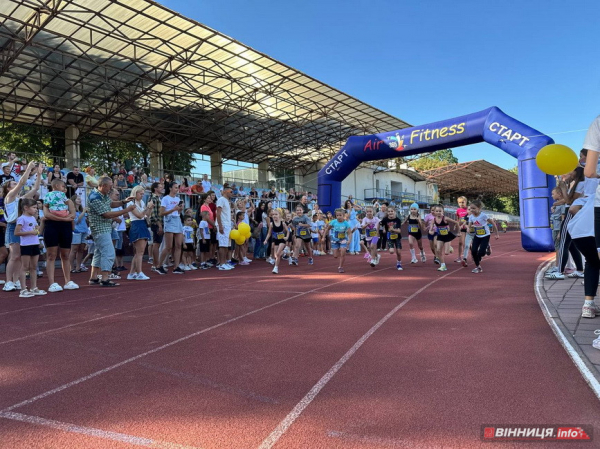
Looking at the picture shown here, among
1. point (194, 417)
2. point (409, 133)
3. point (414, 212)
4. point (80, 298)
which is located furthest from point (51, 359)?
point (409, 133)

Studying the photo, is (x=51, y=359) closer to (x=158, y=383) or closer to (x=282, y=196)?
(x=158, y=383)

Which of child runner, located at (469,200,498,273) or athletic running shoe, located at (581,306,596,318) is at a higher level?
child runner, located at (469,200,498,273)

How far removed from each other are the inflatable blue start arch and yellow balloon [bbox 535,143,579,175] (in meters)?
10.7

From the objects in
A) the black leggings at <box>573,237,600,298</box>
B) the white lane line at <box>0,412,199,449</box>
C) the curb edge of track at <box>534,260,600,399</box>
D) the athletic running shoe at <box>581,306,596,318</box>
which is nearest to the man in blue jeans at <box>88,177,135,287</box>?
the white lane line at <box>0,412,199,449</box>

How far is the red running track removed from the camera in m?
2.49

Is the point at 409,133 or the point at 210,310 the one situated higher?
the point at 409,133

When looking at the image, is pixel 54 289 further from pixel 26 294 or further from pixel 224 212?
pixel 224 212

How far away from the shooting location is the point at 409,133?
18.1 meters

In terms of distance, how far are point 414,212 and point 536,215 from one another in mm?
5364

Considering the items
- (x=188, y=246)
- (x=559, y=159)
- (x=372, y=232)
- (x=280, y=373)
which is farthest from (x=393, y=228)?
(x=280, y=373)

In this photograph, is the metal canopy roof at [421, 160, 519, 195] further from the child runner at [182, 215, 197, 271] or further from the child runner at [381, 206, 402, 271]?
the child runner at [182, 215, 197, 271]

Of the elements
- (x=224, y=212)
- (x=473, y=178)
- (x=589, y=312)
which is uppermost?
(x=473, y=178)

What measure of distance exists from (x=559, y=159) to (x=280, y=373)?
358 centimetres

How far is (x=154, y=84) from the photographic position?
21156 mm
